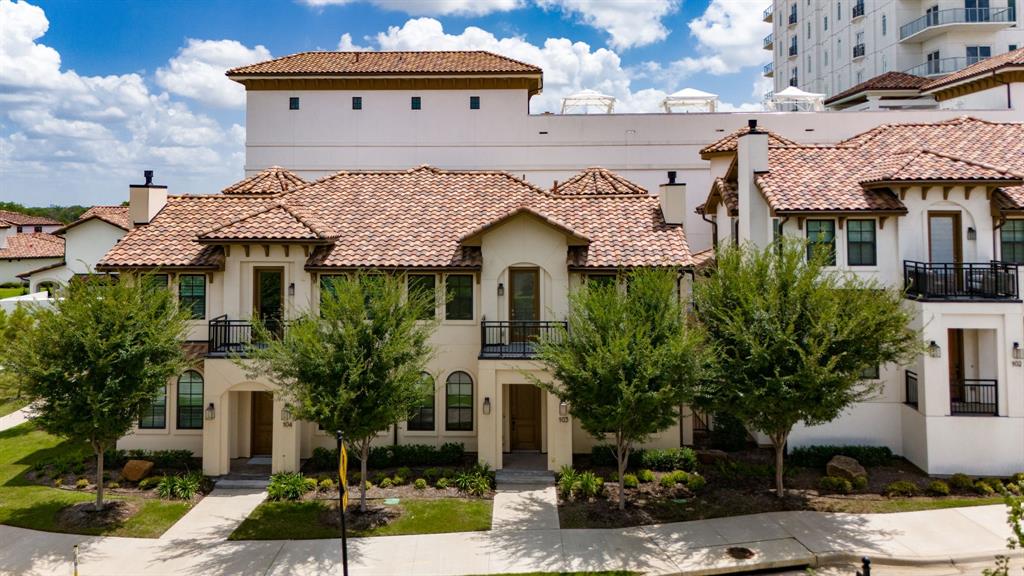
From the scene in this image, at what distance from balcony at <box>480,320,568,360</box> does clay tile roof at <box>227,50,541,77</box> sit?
2098 cm

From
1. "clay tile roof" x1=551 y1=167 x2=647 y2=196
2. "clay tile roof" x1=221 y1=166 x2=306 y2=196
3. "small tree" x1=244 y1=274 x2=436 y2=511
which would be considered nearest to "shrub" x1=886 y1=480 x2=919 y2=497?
"small tree" x1=244 y1=274 x2=436 y2=511

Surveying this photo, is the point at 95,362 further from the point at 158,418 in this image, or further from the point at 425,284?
the point at 425,284

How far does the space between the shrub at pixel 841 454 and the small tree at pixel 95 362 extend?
56.8 feet

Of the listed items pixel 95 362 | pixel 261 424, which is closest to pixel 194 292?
pixel 261 424

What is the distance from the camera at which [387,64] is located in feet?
126

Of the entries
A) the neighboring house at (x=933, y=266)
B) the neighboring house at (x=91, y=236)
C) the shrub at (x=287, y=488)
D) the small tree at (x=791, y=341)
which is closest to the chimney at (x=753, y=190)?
the neighboring house at (x=933, y=266)

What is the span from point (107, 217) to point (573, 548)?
36608 mm

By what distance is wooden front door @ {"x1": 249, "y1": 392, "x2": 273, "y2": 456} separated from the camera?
20922 millimetres

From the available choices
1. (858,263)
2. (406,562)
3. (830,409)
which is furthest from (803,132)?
(406,562)

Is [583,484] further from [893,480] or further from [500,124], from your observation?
[500,124]

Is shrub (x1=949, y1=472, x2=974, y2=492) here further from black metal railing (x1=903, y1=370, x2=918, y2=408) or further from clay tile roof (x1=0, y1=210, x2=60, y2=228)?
clay tile roof (x1=0, y1=210, x2=60, y2=228)

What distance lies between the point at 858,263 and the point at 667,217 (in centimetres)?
573

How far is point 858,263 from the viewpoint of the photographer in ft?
65.2

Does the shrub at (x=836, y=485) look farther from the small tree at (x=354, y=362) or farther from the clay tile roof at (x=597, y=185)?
the clay tile roof at (x=597, y=185)
